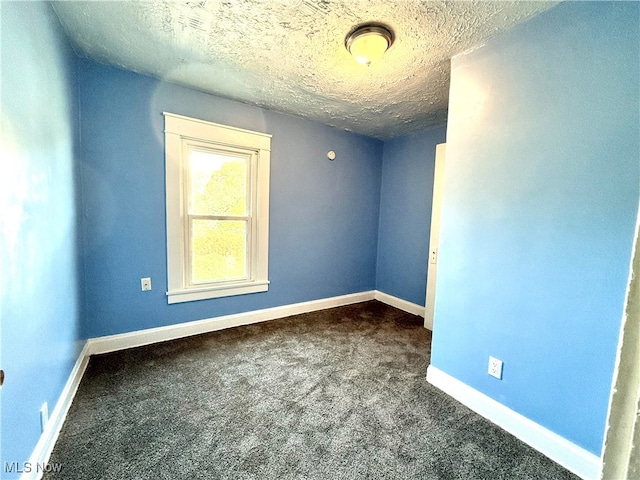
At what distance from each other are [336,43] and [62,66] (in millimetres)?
1748

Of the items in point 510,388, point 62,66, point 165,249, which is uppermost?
point 62,66

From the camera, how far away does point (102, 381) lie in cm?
Answer: 194

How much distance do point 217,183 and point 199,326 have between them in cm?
146

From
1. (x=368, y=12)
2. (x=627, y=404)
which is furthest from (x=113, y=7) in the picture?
(x=627, y=404)

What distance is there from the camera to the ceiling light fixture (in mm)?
1608

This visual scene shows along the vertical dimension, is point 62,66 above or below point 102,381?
above

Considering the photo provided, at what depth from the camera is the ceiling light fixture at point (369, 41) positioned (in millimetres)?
1608

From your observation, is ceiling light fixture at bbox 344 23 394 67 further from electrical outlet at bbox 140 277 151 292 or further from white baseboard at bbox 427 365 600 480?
electrical outlet at bbox 140 277 151 292

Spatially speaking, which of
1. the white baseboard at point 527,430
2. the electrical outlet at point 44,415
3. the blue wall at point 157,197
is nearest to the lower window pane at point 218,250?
the blue wall at point 157,197

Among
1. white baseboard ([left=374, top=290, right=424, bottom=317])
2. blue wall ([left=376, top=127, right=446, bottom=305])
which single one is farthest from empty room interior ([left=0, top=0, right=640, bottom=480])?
white baseboard ([left=374, top=290, right=424, bottom=317])

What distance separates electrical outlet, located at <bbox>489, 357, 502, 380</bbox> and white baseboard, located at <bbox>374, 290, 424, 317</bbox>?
5.69 feet

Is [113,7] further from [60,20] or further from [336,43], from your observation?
[336,43]

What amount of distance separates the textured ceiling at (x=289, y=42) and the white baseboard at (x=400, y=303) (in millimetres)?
2340

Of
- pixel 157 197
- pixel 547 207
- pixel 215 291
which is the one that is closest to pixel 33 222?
pixel 157 197
